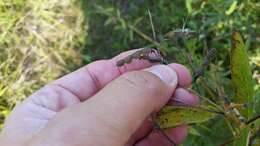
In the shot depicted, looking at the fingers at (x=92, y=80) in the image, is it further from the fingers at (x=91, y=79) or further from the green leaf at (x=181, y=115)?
the green leaf at (x=181, y=115)

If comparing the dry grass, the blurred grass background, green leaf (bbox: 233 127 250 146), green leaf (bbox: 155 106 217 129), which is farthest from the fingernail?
the dry grass

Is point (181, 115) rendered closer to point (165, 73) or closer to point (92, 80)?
point (165, 73)

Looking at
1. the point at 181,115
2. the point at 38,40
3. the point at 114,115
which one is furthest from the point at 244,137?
the point at 38,40

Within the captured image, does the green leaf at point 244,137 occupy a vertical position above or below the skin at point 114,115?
above

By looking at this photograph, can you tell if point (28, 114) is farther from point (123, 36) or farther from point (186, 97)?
point (123, 36)

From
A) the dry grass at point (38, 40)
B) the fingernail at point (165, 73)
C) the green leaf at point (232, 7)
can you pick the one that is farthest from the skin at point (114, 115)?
the dry grass at point (38, 40)

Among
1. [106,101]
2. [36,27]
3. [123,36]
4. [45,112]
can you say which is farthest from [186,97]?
[36,27]
